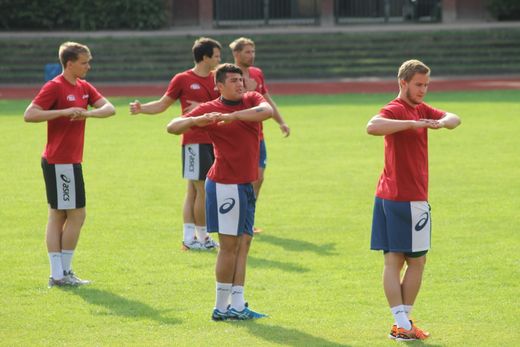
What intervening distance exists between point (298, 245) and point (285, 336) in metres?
3.68

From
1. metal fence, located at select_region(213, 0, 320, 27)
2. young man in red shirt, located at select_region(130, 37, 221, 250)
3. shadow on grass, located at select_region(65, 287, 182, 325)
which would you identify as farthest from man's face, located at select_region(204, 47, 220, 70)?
metal fence, located at select_region(213, 0, 320, 27)

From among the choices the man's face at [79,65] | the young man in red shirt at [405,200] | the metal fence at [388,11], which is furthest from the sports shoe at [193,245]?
the metal fence at [388,11]

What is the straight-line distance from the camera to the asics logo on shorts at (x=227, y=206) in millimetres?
8812

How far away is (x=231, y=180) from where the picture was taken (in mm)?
8812

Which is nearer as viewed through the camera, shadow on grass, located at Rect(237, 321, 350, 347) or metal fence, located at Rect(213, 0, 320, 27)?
shadow on grass, located at Rect(237, 321, 350, 347)

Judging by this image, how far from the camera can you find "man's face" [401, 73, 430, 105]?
7977 millimetres

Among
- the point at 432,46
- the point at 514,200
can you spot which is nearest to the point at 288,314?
the point at 514,200

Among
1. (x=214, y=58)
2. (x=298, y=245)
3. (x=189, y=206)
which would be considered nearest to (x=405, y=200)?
(x=298, y=245)

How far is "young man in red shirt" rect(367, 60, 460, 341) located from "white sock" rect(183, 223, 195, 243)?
4.05 m

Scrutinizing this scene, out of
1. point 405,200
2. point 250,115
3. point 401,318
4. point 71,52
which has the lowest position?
point 401,318

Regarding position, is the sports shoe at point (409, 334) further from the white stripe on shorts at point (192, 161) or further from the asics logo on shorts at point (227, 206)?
the white stripe on shorts at point (192, 161)

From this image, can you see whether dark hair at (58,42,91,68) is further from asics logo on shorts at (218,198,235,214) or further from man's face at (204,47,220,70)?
asics logo on shorts at (218,198,235,214)

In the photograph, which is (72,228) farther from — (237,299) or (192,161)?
(237,299)

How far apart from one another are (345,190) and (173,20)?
27817 mm
